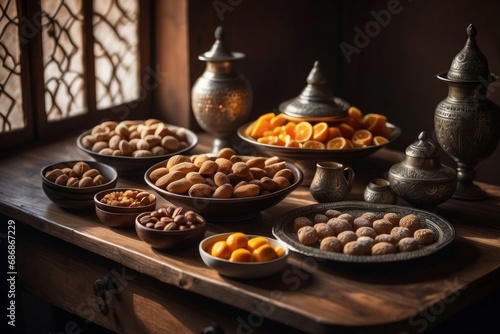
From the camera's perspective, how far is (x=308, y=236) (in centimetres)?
151

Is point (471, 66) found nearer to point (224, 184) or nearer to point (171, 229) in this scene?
point (224, 184)

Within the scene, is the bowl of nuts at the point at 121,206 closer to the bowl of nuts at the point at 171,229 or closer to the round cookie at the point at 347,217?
the bowl of nuts at the point at 171,229

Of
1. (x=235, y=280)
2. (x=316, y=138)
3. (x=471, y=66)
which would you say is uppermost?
(x=471, y=66)

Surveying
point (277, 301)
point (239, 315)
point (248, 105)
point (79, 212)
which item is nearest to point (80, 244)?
point (79, 212)

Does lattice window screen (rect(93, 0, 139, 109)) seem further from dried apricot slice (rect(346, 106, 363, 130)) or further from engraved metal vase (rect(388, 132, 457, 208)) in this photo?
engraved metal vase (rect(388, 132, 457, 208))

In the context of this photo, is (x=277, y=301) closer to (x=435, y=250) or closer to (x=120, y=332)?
(x=435, y=250)

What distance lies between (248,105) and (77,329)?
732mm

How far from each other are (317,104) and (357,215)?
1.35 ft

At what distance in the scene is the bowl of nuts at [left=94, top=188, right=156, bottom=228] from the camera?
1.62 m

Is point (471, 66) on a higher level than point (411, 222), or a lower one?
higher

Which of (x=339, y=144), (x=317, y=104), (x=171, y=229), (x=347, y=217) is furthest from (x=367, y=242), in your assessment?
(x=317, y=104)

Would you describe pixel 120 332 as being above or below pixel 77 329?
above

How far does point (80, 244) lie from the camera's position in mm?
1630

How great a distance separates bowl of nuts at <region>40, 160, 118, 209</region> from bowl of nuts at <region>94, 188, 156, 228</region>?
1.6 inches
